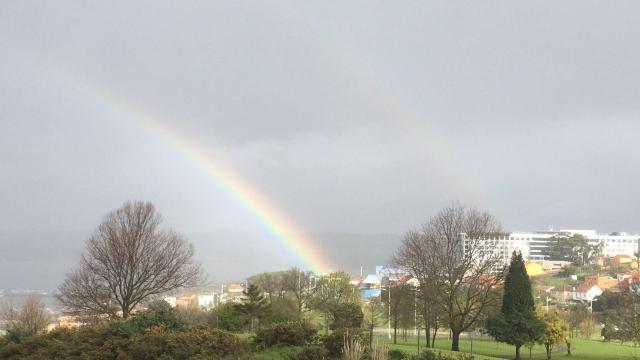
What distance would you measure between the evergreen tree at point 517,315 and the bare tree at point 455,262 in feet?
9.77

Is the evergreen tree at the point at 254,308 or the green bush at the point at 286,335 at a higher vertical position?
the green bush at the point at 286,335

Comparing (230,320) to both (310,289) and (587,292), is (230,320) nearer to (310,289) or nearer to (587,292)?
(310,289)

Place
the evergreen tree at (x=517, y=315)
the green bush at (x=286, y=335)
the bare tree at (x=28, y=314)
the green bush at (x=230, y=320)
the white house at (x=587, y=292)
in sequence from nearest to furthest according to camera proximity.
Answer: the green bush at (x=286, y=335) → the evergreen tree at (x=517, y=315) → the green bush at (x=230, y=320) → the bare tree at (x=28, y=314) → the white house at (x=587, y=292)

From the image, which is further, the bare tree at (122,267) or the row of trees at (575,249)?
the row of trees at (575,249)

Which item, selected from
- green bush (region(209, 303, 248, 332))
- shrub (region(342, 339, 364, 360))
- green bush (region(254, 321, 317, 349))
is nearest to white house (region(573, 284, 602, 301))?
green bush (region(209, 303, 248, 332))

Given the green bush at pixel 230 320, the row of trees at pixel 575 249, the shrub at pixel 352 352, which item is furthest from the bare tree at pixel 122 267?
the row of trees at pixel 575 249

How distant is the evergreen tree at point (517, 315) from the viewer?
101 feet

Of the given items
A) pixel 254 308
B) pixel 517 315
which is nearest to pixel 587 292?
pixel 517 315

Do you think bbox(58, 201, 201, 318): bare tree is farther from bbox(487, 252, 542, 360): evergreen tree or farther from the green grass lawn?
bbox(487, 252, 542, 360): evergreen tree

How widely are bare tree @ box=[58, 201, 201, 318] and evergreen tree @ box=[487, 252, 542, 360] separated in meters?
19.3

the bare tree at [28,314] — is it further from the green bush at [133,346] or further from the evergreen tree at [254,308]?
the green bush at [133,346]

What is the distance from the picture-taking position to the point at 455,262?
35.5 m

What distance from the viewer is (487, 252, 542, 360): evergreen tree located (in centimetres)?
3081

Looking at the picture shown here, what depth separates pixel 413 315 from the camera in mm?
43250
